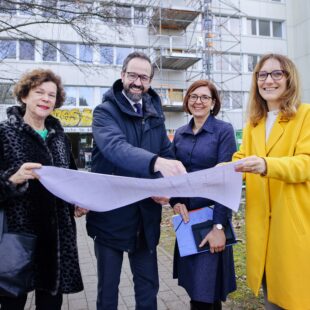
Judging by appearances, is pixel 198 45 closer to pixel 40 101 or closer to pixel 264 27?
pixel 264 27

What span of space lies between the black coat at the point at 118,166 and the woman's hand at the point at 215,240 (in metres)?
0.40

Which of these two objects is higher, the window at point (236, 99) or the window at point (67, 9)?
the window at point (236, 99)

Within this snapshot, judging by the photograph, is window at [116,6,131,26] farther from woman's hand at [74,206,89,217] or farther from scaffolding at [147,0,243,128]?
scaffolding at [147,0,243,128]

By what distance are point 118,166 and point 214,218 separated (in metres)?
0.88

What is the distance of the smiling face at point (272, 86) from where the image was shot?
98.9 inches

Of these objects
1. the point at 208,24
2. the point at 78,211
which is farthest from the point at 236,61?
the point at 78,211

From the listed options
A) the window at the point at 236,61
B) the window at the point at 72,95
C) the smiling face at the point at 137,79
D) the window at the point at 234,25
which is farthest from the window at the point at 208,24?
the smiling face at the point at 137,79

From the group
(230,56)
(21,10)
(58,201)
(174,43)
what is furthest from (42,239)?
(230,56)

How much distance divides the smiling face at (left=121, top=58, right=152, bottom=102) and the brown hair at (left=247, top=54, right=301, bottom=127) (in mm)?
828

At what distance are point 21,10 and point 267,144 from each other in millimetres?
5271

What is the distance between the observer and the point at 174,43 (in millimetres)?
26406

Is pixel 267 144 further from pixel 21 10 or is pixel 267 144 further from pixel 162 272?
pixel 21 10

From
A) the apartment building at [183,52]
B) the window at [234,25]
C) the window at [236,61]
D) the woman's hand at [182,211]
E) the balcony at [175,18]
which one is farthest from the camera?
the window at [234,25]

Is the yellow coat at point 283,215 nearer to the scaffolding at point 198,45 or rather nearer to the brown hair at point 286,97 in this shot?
the brown hair at point 286,97
